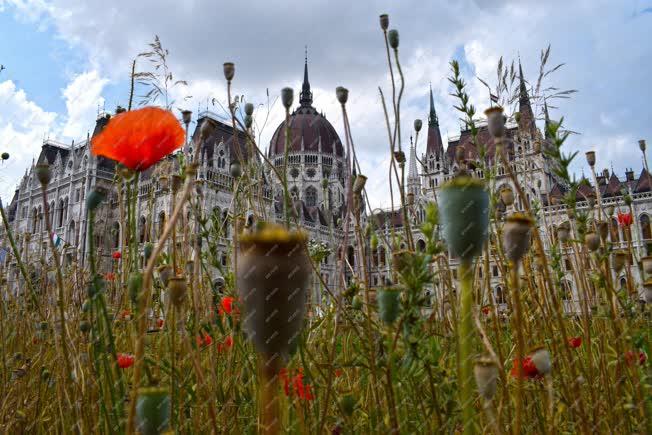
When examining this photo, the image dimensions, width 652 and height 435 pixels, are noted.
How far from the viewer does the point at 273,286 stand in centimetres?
27

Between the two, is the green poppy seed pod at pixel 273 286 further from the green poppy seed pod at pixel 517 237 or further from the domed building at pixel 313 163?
the domed building at pixel 313 163

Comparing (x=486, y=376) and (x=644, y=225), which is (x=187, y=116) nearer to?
(x=486, y=376)

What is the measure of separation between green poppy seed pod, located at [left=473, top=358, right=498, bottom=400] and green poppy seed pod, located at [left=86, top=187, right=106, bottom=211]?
525 millimetres

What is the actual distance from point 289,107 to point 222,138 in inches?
1132

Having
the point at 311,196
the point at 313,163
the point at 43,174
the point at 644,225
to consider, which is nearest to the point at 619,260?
the point at 43,174

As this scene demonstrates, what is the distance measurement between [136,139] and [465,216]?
41 cm

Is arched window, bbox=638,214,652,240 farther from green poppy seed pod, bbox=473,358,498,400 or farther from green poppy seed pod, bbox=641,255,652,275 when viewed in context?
green poppy seed pod, bbox=473,358,498,400

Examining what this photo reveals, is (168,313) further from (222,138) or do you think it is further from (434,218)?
(222,138)

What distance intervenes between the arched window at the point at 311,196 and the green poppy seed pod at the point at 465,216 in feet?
138

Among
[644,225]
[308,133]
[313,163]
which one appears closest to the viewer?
[644,225]

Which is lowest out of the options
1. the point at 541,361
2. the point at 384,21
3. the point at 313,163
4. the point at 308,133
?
the point at 541,361

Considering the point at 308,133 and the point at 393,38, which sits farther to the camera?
the point at 308,133

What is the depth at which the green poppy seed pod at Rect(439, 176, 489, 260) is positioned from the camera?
38 cm

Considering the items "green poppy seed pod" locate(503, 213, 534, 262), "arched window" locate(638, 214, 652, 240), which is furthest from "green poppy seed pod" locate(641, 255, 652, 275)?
"arched window" locate(638, 214, 652, 240)
